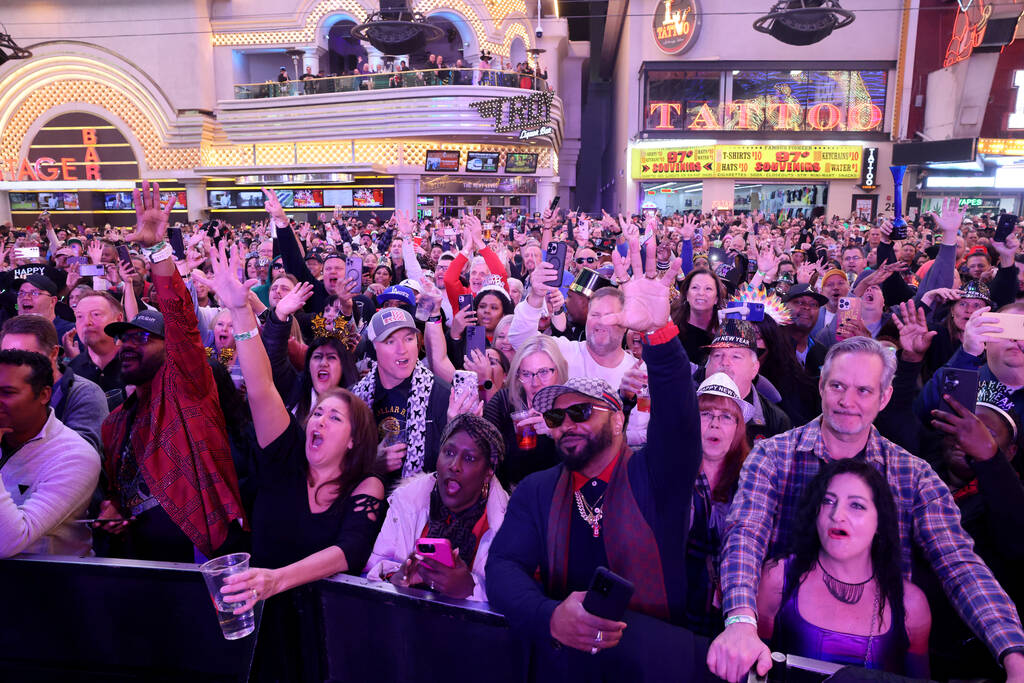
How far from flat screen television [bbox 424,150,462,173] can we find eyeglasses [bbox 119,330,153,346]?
24538 mm

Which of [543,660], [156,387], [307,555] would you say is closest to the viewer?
[543,660]

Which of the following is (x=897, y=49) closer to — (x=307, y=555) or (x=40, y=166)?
(x=307, y=555)

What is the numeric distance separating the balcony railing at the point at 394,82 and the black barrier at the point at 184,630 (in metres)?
24.8

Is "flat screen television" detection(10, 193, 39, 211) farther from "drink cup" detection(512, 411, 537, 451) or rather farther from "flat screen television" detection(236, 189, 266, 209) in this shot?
"drink cup" detection(512, 411, 537, 451)

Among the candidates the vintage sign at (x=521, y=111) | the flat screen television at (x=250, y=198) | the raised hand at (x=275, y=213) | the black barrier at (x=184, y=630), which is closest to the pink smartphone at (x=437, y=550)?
the black barrier at (x=184, y=630)

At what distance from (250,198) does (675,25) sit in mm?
19262

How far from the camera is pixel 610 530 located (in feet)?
6.49

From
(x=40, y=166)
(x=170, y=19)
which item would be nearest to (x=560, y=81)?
(x=170, y=19)

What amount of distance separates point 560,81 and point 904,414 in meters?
38.0

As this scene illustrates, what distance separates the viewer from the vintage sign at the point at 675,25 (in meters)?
24.9

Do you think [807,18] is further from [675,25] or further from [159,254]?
[159,254]

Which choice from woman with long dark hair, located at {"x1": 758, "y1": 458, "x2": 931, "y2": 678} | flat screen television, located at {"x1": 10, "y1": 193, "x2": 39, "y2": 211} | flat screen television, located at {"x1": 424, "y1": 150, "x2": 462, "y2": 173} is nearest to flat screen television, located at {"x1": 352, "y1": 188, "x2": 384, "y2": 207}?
flat screen television, located at {"x1": 424, "y1": 150, "x2": 462, "y2": 173}

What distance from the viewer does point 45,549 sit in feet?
8.03

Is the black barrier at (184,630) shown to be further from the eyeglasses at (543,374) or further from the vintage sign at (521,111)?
the vintage sign at (521,111)
